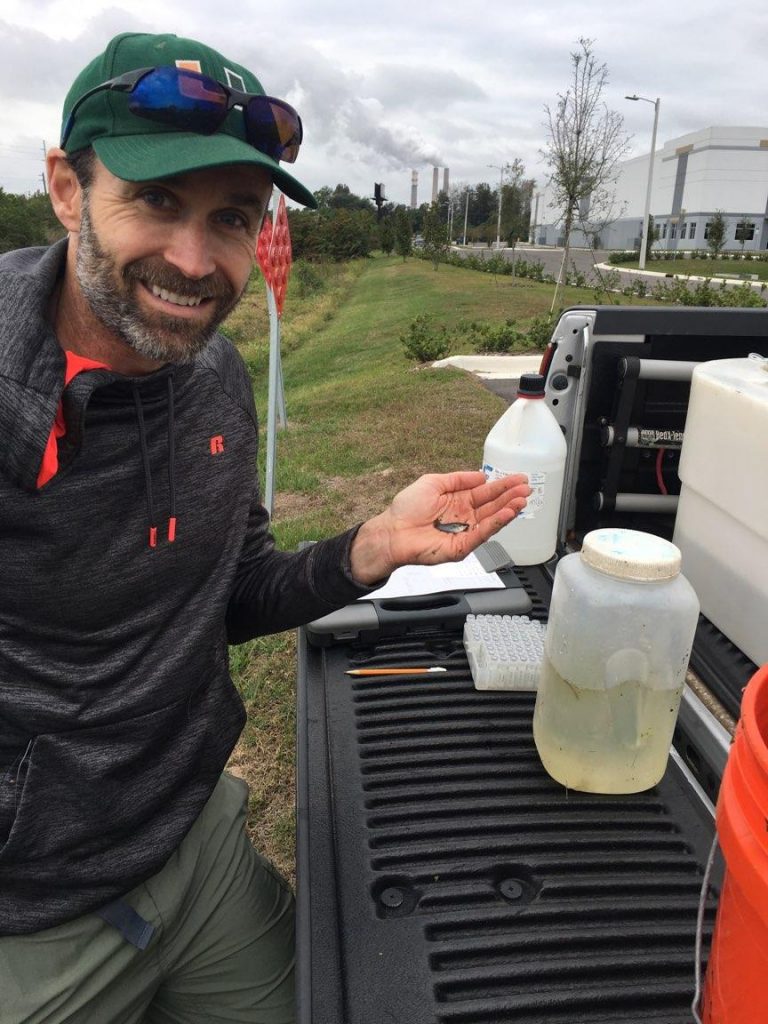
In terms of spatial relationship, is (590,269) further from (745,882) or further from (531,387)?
(745,882)

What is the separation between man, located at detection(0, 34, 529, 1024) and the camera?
1366 mm

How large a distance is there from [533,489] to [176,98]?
133 cm

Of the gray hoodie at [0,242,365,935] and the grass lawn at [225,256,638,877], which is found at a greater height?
the gray hoodie at [0,242,365,935]

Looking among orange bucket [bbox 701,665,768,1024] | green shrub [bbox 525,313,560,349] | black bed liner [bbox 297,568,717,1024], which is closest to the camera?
orange bucket [bbox 701,665,768,1024]

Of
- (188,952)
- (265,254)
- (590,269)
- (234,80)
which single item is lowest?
(188,952)

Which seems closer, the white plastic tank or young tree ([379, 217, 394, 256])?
the white plastic tank

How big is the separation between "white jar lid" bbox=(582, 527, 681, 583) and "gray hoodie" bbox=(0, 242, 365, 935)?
583 mm

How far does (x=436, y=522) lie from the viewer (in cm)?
162

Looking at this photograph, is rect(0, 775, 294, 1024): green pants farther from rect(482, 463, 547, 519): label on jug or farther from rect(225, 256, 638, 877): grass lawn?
rect(482, 463, 547, 519): label on jug

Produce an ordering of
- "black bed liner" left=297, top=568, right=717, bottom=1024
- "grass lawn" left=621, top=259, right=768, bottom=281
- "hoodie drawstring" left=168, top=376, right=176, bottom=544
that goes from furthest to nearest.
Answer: "grass lawn" left=621, top=259, right=768, bottom=281
"hoodie drawstring" left=168, top=376, right=176, bottom=544
"black bed liner" left=297, top=568, right=717, bottom=1024

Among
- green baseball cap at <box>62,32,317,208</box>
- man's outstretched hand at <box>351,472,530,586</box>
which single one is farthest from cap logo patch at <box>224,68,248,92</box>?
man's outstretched hand at <box>351,472,530,586</box>

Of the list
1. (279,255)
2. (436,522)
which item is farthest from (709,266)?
(436,522)

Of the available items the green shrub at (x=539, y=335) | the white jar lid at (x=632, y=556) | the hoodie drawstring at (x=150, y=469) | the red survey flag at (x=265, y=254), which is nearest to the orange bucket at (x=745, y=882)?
the white jar lid at (x=632, y=556)

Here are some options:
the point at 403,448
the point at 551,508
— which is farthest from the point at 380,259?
the point at 551,508
